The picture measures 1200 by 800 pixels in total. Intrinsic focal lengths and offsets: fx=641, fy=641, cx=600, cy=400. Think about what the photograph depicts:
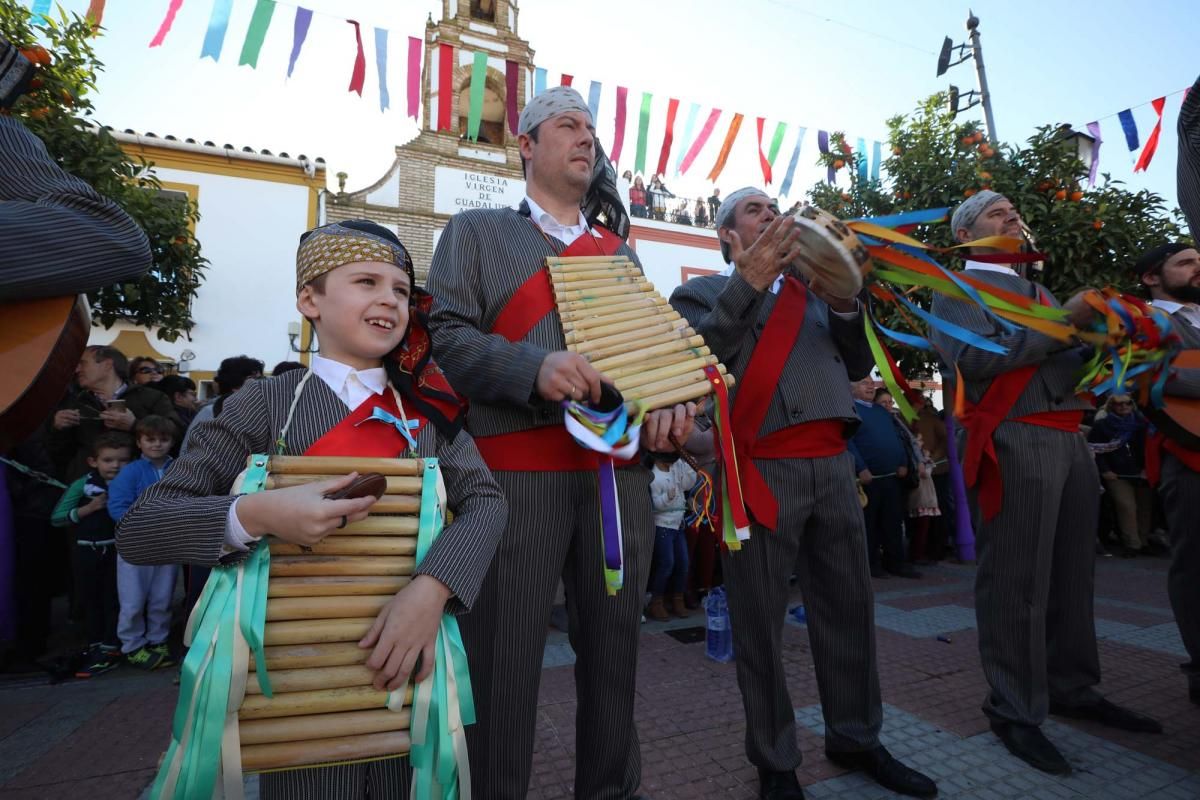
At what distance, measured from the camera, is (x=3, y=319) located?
1.55m

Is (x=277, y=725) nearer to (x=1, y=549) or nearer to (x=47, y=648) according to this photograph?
(x=1, y=549)

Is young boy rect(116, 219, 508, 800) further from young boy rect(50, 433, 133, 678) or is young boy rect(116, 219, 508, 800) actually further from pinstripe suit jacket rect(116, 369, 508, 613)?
young boy rect(50, 433, 133, 678)

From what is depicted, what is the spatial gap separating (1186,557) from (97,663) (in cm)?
621

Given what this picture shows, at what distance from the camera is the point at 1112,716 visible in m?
2.83

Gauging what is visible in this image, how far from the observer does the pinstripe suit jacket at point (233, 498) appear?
1.25m

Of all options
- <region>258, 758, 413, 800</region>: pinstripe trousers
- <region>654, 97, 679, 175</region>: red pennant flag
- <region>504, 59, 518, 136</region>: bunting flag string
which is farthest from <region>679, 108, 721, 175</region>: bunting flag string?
<region>258, 758, 413, 800</region>: pinstripe trousers

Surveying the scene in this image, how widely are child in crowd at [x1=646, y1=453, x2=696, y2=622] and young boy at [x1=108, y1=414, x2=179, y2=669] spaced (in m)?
3.43

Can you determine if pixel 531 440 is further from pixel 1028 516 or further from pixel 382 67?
pixel 382 67

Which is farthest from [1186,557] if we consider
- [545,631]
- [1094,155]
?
[1094,155]

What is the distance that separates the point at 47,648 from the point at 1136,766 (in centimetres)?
630

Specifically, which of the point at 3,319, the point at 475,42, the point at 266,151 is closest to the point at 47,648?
the point at 3,319

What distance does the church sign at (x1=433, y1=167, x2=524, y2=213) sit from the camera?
1831 cm

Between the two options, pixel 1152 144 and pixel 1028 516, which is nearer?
pixel 1028 516

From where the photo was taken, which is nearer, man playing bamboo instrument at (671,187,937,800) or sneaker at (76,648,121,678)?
man playing bamboo instrument at (671,187,937,800)
